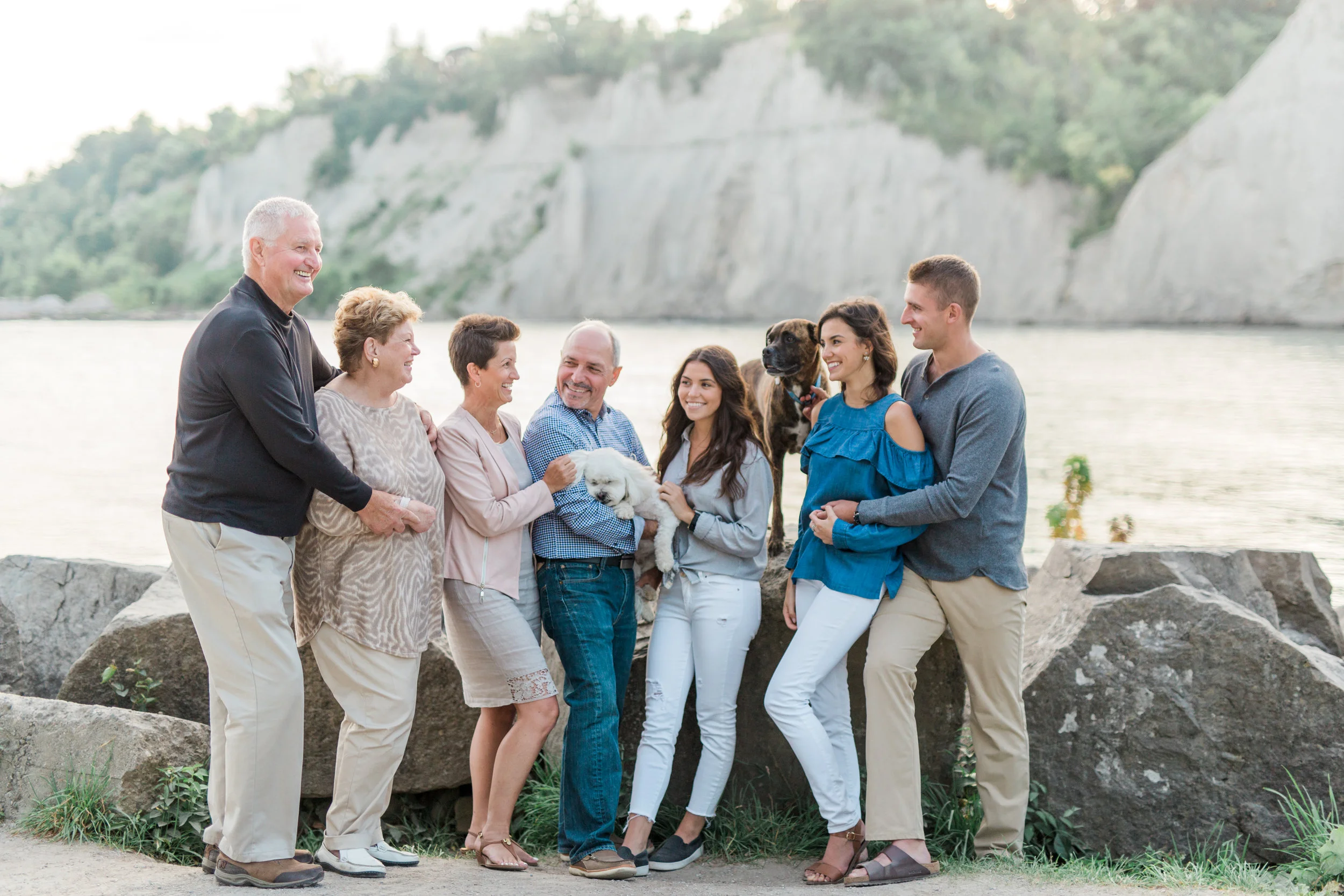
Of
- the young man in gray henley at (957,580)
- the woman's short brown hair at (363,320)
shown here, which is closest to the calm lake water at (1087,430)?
the woman's short brown hair at (363,320)

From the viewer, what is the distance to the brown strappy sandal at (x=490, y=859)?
15.5 ft

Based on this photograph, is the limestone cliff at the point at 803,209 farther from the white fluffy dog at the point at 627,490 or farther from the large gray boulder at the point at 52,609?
the white fluffy dog at the point at 627,490

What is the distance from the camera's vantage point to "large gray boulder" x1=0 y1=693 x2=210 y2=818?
4.79 m

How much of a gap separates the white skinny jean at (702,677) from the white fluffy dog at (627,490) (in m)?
Answer: 0.20

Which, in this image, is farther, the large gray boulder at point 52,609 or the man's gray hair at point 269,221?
the large gray boulder at point 52,609

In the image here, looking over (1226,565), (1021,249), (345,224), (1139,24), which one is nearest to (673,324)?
(1021,249)

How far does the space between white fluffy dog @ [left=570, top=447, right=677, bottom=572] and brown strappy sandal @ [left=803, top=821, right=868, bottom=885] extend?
4.48 ft

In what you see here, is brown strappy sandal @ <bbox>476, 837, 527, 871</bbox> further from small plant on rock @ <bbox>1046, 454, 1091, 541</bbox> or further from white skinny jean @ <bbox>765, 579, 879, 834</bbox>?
small plant on rock @ <bbox>1046, 454, 1091, 541</bbox>

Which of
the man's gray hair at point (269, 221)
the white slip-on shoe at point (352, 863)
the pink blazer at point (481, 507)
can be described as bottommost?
the white slip-on shoe at point (352, 863)

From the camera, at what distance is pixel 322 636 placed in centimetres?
447

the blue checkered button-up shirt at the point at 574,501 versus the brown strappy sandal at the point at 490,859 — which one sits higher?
the blue checkered button-up shirt at the point at 574,501

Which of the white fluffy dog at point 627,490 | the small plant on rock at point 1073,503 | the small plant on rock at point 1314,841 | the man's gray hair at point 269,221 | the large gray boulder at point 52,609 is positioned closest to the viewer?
the man's gray hair at point 269,221

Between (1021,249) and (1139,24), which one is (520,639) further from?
(1139,24)

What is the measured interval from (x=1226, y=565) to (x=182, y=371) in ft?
18.9
